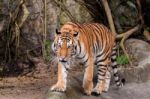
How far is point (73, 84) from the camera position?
310 inches

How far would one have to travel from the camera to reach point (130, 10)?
37.4 ft

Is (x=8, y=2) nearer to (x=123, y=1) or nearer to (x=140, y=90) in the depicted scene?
(x=123, y=1)

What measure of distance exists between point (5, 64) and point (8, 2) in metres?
1.32

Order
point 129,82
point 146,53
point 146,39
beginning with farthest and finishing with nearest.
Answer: point 146,39, point 146,53, point 129,82

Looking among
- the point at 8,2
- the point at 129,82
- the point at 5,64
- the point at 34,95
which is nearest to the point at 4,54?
the point at 5,64

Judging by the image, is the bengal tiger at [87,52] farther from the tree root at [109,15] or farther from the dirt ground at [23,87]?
the tree root at [109,15]

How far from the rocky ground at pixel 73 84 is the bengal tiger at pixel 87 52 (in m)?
0.16

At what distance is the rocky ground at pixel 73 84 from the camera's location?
7.82 meters

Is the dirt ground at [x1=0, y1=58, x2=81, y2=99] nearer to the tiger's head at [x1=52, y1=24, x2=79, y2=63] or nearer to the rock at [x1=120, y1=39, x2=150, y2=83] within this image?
the rock at [x1=120, y1=39, x2=150, y2=83]

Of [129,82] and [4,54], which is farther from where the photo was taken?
[4,54]

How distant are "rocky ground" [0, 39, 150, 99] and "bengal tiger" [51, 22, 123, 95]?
0.16 meters

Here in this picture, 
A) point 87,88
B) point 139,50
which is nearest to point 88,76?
point 87,88

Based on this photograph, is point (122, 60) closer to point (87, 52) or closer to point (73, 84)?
point (73, 84)

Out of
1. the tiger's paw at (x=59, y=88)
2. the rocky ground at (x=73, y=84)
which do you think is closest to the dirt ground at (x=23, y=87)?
the rocky ground at (x=73, y=84)
